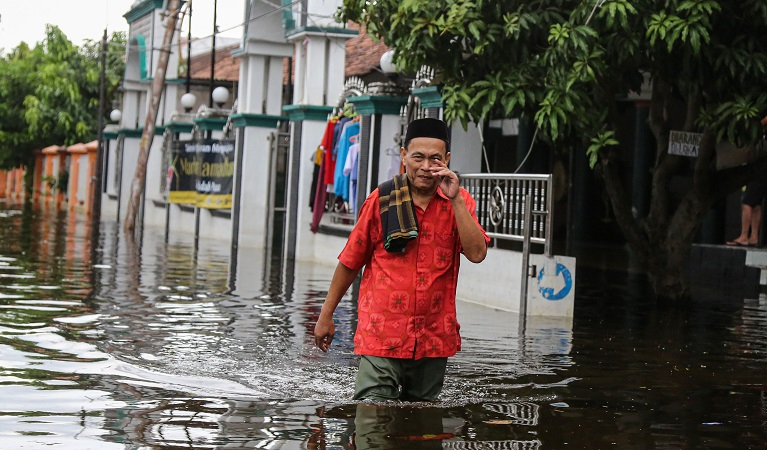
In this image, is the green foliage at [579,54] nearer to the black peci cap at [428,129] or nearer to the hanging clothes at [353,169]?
the hanging clothes at [353,169]

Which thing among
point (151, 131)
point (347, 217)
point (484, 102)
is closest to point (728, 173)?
point (484, 102)

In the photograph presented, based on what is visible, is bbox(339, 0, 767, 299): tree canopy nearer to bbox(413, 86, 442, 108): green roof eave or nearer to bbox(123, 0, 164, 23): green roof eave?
bbox(413, 86, 442, 108): green roof eave

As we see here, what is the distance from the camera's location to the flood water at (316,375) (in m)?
6.26

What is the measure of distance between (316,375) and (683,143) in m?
6.81

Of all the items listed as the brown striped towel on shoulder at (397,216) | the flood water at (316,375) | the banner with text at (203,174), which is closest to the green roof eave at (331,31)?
the banner with text at (203,174)

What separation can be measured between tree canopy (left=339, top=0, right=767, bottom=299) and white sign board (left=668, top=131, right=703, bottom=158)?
0.36 feet

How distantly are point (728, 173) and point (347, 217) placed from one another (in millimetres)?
7050

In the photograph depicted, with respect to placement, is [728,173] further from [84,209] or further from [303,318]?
[84,209]

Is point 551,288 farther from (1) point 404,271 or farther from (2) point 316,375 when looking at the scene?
(1) point 404,271

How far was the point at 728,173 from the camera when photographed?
14.0 metres

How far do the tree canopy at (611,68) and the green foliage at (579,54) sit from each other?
0.6 inches

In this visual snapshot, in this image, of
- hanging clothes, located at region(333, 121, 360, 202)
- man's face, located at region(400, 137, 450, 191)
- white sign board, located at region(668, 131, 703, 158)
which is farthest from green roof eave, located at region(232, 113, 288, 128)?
man's face, located at region(400, 137, 450, 191)

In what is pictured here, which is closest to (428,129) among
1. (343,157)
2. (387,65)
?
(387,65)

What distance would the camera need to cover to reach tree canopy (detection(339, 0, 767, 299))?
12078mm
